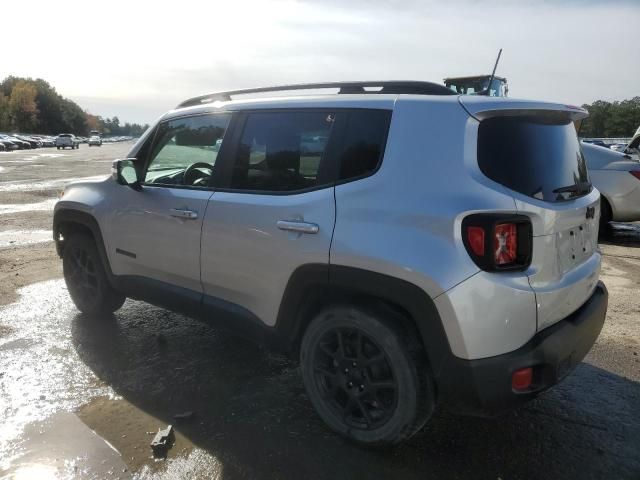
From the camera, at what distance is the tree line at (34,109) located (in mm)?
106438

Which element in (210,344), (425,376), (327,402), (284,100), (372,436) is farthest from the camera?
(210,344)

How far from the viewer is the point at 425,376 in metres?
2.57

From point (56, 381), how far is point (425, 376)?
2614 millimetres

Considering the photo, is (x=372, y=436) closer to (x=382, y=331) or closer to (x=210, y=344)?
(x=382, y=331)

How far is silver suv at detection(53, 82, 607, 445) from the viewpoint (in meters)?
2.36

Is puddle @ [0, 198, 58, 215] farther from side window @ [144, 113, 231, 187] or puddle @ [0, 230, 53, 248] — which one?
side window @ [144, 113, 231, 187]

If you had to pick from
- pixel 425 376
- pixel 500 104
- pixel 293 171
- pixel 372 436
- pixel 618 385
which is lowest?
pixel 618 385

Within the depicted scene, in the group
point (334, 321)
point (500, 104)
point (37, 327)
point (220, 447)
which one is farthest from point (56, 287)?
point (500, 104)

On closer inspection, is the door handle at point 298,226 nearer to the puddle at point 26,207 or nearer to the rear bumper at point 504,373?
the rear bumper at point 504,373

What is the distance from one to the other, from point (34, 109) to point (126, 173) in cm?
12657

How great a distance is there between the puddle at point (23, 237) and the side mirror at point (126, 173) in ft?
15.7

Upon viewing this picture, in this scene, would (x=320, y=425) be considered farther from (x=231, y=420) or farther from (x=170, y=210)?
(x=170, y=210)

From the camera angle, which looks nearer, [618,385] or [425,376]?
[425,376]

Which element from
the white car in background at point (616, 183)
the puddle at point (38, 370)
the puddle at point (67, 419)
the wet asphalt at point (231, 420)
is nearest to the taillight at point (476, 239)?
the wet asphalt at point (231, 420)
